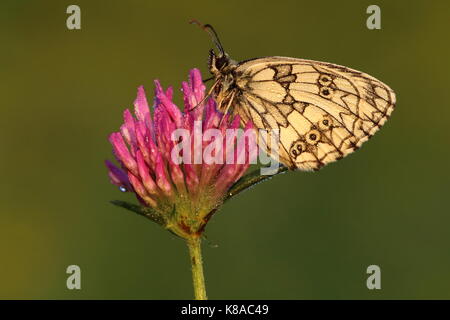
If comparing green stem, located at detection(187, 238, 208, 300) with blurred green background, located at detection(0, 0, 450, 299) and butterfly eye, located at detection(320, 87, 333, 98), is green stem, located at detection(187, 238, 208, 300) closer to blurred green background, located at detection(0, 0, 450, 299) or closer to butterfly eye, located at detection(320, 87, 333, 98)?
butterfly eye, located at detection(320, 87, 333, 98)

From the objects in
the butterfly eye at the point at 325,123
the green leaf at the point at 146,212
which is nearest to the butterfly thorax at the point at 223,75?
the butterfly eye at the point at 325,123

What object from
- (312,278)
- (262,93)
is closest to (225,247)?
(312,278)

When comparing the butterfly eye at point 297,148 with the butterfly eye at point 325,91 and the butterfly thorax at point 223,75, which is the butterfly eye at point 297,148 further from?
the butterfly thorax at point 223,75

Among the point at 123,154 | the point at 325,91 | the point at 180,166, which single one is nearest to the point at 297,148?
the point at 325,91

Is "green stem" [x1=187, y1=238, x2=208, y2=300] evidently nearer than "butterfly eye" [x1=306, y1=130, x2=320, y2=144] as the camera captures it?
Yes

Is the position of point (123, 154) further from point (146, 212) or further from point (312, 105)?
point (312, 105)

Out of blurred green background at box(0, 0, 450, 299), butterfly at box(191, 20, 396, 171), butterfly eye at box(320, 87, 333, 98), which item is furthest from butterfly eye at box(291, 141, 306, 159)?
blurred green background at box(0, 0, 450, 299)

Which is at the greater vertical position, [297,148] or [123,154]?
[297,148]
